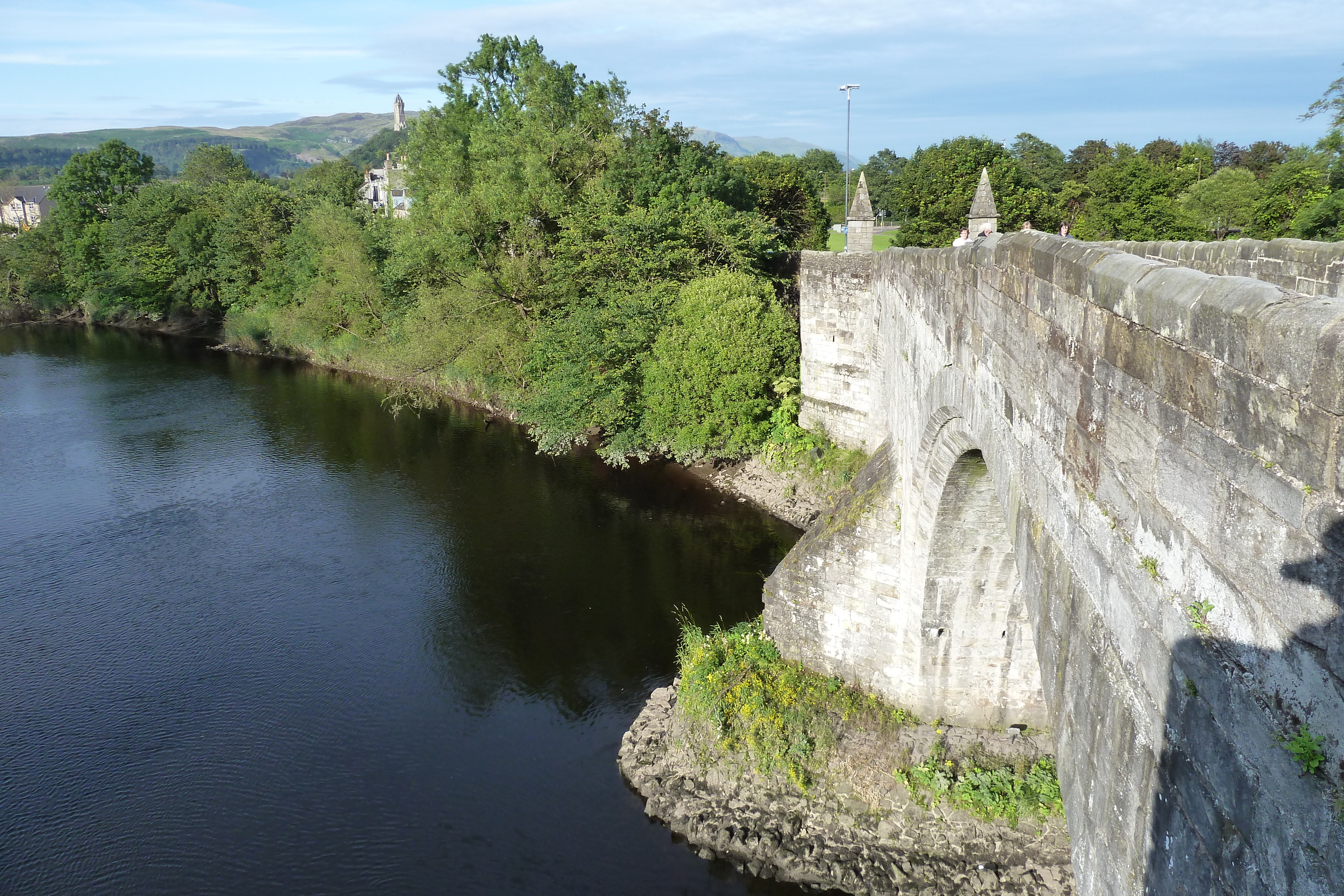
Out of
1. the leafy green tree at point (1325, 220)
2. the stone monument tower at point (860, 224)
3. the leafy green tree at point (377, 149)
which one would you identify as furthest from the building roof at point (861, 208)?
the leafy green tree at point (377, 149)

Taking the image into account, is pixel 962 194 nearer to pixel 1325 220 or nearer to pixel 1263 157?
pixel 1325 220

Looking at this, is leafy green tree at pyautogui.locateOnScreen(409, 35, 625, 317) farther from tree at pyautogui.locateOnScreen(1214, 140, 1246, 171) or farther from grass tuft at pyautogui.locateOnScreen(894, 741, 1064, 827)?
tree at pyautogui.locateOnScreen(1214, 140, 1246, 171)

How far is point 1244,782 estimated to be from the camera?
111 inches

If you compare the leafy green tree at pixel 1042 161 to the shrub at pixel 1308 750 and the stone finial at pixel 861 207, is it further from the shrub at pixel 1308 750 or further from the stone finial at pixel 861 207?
the shrub at pixel 1308 750

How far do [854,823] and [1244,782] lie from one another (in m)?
8.57

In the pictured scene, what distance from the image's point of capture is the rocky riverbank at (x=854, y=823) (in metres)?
9.98

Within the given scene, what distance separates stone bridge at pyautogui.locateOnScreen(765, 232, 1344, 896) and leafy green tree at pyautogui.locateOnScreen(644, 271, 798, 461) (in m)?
12.4

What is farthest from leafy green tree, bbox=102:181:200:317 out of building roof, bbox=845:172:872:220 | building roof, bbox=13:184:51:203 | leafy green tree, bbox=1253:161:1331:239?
building roof, bbox=13:184:51:203

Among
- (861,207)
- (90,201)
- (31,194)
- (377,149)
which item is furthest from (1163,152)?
(377,149)

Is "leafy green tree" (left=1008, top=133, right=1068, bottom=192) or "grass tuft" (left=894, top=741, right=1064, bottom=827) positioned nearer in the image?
"grass tuft" (left=894, top=741, right=1064, bottom=827)

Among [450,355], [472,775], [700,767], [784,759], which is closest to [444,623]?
[472,775]

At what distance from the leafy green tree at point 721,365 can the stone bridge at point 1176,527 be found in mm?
12403

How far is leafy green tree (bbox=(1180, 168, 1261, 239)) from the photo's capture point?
30.7 meters

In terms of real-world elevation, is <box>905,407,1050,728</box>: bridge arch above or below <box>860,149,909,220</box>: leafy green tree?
below
